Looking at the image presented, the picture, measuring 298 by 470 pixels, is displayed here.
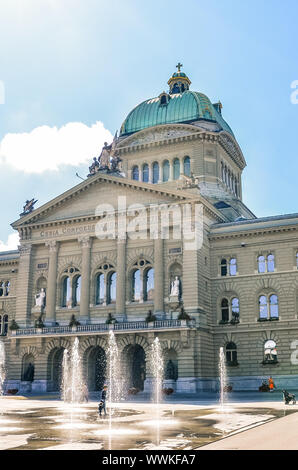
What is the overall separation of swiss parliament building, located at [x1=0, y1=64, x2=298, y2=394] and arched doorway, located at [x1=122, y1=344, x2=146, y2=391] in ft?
0.30

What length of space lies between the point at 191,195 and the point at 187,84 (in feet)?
103

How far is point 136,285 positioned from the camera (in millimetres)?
50562

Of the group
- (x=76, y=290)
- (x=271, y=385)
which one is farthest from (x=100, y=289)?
(x=271, y=385)

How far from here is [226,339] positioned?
48.6m

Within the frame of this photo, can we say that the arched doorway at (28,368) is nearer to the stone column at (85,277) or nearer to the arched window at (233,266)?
the stone column at (85,277)

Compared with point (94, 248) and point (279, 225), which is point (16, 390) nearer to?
point (94, 248)

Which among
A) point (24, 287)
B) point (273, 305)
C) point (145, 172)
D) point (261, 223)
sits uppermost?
point (145, 172)

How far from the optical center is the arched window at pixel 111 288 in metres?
51.2

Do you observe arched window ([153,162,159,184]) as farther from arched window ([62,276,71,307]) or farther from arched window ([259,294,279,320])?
arched window ([259,294,279,320])

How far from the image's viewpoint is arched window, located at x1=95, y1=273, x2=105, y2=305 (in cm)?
5165

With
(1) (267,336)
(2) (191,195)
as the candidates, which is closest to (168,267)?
(2) (191,195)

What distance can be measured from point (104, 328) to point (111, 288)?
5.20 meters

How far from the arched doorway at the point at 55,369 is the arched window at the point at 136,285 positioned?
349 inches

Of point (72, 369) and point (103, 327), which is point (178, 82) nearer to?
point (103, 327)
